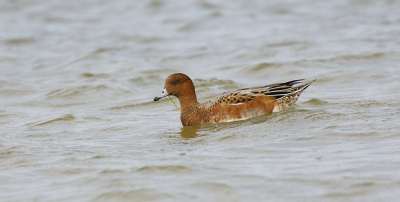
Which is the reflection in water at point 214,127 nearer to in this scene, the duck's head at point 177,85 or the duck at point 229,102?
the duck at point 229,102

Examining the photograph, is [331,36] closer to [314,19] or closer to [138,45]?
[314,19]

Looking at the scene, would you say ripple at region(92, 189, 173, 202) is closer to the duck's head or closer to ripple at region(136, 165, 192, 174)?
ripple at region(136, 165, 192, 174)

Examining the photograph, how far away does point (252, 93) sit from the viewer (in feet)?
26.6

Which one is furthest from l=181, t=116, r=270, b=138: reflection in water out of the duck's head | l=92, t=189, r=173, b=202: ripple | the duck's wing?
l=92, t=189, r=173, b=202: ripple

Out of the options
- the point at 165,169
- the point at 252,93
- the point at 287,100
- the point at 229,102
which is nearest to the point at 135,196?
the point at 165,169

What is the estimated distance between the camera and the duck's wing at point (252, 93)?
26.1 ft

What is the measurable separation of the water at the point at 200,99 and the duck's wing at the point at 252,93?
1.05 feet

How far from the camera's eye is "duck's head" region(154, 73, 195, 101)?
806cm

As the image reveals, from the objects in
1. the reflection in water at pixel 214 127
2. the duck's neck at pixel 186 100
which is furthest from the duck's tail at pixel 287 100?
the duck's neck at pixel 186 100

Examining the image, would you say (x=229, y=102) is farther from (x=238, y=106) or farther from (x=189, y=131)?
(x=189, y=131)

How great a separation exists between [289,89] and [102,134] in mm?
2861

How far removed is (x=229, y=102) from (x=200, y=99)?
2.45 m

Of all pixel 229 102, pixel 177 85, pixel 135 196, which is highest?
pixel 177 85

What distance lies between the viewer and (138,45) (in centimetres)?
1591
